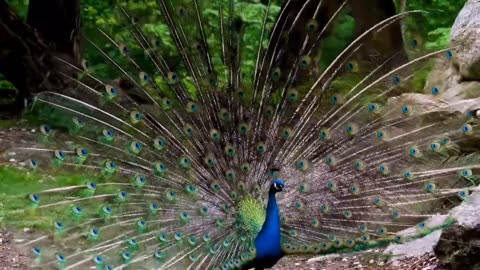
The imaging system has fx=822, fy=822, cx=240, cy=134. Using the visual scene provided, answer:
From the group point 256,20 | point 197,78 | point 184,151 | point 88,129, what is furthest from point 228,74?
point 256,20

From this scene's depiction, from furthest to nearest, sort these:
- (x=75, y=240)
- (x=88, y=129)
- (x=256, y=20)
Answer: (x=256, y=20) → (x=88, y=129) → (x=75, y=240)

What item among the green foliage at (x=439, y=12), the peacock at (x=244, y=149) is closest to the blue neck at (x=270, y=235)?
the peacock at (x=244, y=149)

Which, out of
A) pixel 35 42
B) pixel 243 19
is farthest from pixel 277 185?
pixel 35 42

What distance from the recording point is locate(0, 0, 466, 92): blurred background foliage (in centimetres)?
515

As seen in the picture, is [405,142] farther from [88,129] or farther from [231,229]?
[88,129]

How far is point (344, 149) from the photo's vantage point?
4941mm

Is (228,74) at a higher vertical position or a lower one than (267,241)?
higher

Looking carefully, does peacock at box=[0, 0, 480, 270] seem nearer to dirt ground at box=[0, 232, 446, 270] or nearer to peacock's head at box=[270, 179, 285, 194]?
peacock's head at box=[270, 179, 285, 194]

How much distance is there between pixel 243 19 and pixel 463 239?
3.77m

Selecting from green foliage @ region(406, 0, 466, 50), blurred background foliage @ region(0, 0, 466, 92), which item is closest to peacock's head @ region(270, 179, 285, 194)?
blurred background foliage @ region(0, 0, 466, 92)

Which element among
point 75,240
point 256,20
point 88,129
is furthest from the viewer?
point 256,20

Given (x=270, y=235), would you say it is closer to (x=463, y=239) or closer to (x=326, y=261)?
(x=463, y=239)

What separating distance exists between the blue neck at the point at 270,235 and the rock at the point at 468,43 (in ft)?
7.09

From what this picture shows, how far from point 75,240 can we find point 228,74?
4.37 ft
